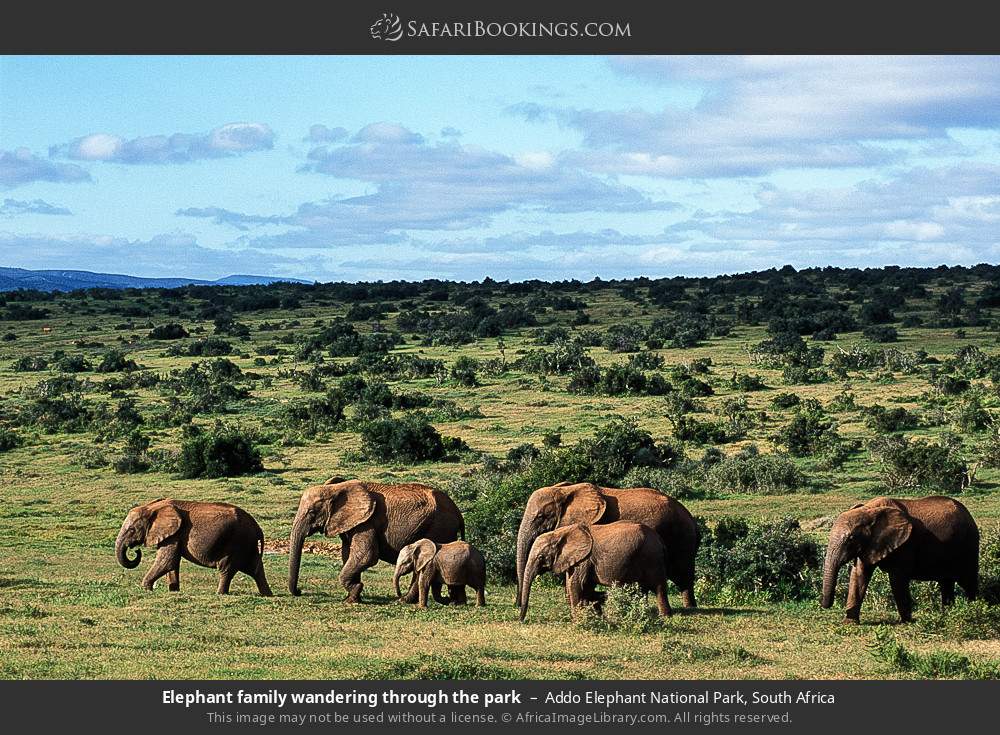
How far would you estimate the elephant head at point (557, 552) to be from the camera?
17.3 metres

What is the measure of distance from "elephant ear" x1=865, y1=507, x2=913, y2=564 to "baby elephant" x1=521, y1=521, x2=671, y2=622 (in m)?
2.74

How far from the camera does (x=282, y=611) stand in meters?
18.1

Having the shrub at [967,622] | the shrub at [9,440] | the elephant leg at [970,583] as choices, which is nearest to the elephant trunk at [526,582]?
the shrub at [967,622]

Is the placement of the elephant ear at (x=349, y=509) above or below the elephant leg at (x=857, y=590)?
above

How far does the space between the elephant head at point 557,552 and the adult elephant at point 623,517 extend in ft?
2.02

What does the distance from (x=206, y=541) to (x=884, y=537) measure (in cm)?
989

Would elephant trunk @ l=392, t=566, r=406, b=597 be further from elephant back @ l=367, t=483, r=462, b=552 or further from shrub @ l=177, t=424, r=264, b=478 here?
shrub @ l=177, t=424, r=264, b=478

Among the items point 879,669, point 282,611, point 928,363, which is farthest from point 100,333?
point 879,669

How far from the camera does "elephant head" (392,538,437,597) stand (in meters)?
18.9

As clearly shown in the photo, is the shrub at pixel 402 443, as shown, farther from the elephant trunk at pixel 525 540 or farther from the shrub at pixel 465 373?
the elephant trunk at pixel 525 540

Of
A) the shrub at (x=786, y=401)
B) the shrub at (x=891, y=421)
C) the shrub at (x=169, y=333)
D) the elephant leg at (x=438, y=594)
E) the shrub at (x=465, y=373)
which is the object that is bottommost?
the elephant leg at (x=438, y=594)

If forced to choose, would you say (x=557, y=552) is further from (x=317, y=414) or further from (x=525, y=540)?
(x=317, y=414)
